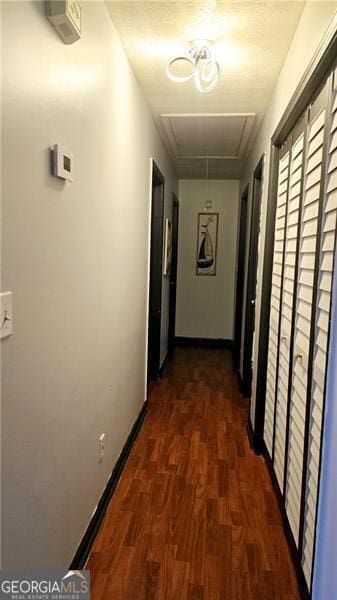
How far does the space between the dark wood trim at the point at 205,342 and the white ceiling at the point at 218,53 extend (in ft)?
9.85

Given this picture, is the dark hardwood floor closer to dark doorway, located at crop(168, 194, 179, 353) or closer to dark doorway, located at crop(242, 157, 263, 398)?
dark doorway, located at crop(242, 157, 263, 398)

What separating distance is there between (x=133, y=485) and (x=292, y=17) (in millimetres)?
2553

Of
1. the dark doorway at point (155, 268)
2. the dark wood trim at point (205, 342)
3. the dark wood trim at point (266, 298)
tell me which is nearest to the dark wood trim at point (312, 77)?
the dark wood trim at point (266, 298)

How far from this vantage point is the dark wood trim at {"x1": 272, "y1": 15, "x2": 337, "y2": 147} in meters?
1.17

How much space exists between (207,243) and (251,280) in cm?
215

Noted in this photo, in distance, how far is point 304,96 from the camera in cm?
153

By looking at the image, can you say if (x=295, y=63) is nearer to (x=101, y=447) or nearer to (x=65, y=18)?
(x=65, y=18)

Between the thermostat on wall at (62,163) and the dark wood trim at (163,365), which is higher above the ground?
the thermostat on wall at (62,163)

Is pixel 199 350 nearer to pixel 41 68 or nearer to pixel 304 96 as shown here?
pixel 304 96

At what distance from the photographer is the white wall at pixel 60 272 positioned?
37.0 inches

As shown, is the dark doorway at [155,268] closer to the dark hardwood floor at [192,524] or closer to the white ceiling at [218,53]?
the white ceiling at [218,53]

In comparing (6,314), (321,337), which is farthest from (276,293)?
(6,314)

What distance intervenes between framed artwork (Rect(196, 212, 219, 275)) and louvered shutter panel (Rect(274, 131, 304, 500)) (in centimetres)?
338

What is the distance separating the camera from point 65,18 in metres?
1.06
